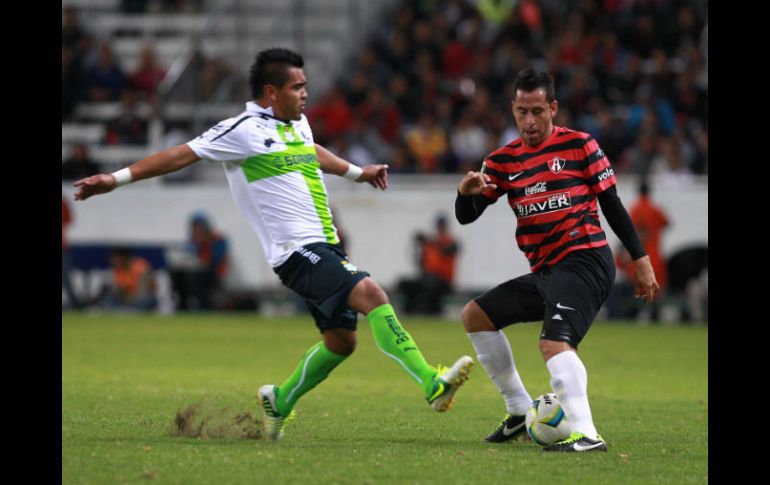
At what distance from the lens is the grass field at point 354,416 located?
7371 millimetres

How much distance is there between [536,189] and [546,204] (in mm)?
123

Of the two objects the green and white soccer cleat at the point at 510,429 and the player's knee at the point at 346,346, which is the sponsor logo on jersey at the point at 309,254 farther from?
the green and white soccer cleat at the point at 510,429

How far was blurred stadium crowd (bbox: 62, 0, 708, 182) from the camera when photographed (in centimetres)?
2448

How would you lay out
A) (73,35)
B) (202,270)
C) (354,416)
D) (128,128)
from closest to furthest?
(354,416), (202,270), (128,128), (73,35)

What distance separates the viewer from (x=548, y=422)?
853cm

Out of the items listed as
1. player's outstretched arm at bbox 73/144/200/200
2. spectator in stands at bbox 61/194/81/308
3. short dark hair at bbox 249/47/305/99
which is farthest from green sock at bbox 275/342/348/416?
spectator in stands at bbox 61/194/81/308

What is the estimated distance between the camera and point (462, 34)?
93.3 feet

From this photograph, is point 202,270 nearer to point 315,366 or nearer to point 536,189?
point 315,366

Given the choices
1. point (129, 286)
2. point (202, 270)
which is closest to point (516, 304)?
point (202, 270)

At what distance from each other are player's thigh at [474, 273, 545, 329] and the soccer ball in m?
0.57

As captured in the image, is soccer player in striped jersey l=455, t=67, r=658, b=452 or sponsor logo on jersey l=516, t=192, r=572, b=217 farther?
sponsor logo on jersey l=516, t=192, r=572, b=217

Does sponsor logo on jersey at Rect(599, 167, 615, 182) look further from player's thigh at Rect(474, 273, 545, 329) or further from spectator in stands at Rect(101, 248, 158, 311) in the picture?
spectator in stands at Rect(101, 248, 158, 311)
